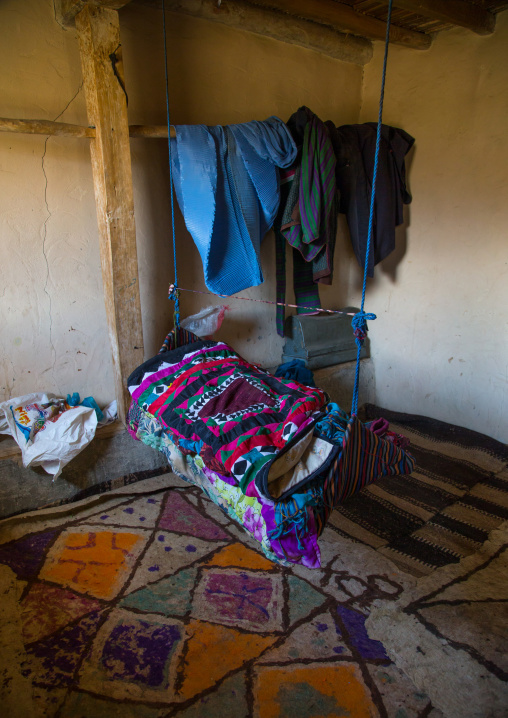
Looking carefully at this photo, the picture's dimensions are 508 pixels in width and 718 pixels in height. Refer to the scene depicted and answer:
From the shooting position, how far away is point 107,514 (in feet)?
7.07

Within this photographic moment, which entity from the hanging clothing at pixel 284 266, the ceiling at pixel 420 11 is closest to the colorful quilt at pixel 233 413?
the hanging clothing at pixel 284 266

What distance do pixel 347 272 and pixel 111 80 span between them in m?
2.06

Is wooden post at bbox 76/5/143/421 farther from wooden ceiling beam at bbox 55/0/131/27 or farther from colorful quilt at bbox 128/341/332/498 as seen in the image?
colorful quilt at bbox 128/341/332/498

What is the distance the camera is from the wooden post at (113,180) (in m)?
1.93

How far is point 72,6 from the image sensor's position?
1910mm

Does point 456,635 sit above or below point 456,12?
below

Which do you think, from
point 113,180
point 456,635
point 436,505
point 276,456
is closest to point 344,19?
point 113,180

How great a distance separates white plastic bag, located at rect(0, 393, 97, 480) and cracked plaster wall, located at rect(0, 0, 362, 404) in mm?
192

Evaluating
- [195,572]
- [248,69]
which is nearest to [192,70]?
[248,69]

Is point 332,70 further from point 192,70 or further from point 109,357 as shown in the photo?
point 109,357

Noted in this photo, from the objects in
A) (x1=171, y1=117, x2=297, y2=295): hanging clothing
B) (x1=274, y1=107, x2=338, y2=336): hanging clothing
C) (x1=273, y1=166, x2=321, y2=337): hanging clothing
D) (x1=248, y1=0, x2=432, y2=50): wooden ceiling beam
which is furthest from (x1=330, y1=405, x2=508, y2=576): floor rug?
(x1=248, y1=0, x2=432, y2=50): wooden ceiling beam

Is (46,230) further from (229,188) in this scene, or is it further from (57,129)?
(229,188)

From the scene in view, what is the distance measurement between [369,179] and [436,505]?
1873 mm

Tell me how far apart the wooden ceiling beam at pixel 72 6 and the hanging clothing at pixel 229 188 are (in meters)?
0.50
